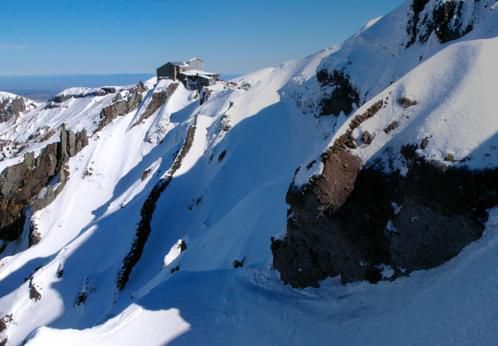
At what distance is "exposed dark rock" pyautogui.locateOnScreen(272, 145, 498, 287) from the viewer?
13992mm

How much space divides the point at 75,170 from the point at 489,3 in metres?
56.3

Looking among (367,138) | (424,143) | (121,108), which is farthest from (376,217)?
(121,108)

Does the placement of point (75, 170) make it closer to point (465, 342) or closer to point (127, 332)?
point (127, 332)

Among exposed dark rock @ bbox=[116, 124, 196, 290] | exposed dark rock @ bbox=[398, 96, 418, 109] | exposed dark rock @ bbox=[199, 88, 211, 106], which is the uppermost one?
exposed dark rock @ bbox=[398, 96, 418, 109]

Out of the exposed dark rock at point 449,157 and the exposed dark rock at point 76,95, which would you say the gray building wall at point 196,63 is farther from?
the exposed dark rock at point 449,157

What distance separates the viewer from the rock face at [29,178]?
6444 centimetres

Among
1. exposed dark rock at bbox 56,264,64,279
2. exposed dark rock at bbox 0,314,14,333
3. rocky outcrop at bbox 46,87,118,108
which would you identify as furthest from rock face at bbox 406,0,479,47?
rocky outcrop at bbox 46,87,118,108

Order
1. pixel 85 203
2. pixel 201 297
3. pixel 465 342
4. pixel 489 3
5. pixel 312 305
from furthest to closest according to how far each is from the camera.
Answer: pixel 85 203 → pixel 489 3 → pixel 201 297 → pixel 312 305 → pixel 465 342

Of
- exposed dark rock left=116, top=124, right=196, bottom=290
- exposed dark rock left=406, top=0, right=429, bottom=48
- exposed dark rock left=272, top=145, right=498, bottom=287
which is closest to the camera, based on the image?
exposed dark rock left=272, top=145, right=498, bottom=287

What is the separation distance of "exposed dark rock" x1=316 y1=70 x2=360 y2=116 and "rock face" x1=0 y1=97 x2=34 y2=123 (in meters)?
131

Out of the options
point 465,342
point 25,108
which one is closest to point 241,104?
point 465,342

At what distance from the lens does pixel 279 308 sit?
17.7 meters

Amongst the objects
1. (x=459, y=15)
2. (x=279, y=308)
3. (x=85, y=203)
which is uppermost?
(x=459, y=15)

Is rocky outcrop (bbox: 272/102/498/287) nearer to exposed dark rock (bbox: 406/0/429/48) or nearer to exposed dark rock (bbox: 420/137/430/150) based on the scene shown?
exposed dark rock (bbox: 420/137/430/150)
